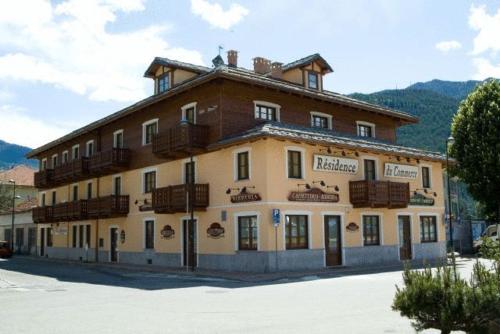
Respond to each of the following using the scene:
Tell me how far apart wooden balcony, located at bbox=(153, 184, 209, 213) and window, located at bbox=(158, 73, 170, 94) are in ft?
24.4

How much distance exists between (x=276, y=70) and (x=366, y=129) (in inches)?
267

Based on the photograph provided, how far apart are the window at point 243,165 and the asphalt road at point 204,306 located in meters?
5.81

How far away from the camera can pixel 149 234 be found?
108ft

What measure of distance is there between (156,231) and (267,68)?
1238 cm

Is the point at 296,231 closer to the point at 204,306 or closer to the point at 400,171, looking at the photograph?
the point at 400,171

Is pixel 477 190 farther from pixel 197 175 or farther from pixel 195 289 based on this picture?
pixel 195 289

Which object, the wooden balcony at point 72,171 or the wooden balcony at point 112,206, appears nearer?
the wooden balcony at point 112,206

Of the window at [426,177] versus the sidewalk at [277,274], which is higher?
the window at [426,177]

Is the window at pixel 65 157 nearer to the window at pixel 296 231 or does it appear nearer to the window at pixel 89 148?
the window at pixel 89 148

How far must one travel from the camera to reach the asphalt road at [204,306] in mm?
10758

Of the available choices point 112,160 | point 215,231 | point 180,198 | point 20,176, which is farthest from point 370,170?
point 20,176

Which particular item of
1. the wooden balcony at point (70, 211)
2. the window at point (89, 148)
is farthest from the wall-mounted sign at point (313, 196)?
the window at point (89, 148)

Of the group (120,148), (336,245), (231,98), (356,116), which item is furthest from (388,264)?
(120,148)

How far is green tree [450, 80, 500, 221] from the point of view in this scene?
3944cm
